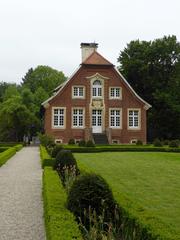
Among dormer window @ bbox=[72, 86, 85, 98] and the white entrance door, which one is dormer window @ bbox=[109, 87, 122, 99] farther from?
dormer window @ bbox=[72, 86, 85, 98]

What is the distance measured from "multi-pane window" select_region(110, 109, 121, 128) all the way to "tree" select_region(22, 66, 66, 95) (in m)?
29.4

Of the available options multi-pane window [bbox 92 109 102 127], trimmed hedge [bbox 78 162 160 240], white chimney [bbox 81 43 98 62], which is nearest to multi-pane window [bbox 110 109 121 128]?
multi-pane window [bbox 92 109 102 127]

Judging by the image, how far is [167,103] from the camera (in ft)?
164

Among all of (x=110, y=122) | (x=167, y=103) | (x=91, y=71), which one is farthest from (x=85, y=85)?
(x=167, y=103)

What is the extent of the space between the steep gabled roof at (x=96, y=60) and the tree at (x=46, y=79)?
93.2 feet

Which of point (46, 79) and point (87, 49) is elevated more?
point (46, 79)

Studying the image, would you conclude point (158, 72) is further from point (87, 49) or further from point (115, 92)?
point (87, 49)

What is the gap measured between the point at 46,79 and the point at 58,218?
72399mm

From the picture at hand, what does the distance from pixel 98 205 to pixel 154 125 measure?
45.9 m

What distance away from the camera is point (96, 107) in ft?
155

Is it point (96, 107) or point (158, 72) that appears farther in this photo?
point (158, 72)

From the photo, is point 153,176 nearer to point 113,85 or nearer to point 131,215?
point 131,215

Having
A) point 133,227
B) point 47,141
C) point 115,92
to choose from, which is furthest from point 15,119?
point 133,227

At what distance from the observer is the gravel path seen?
8.56 meters
